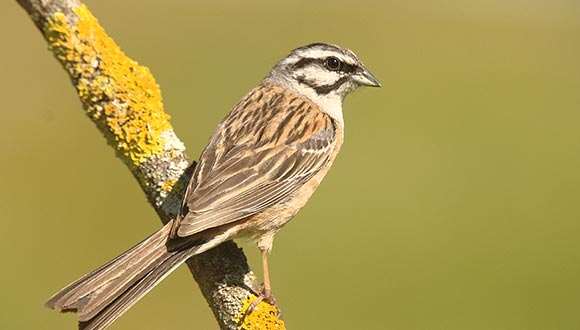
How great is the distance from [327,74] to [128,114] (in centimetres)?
202

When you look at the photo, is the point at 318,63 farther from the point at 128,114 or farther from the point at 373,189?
the point at 373,189

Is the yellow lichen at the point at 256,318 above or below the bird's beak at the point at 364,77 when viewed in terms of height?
below

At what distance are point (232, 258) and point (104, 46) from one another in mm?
1458

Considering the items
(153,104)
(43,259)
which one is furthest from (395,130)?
(153,104)

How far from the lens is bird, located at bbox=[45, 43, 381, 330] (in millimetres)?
5199

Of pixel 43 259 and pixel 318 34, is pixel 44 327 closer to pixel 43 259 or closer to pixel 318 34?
pixel 43 259

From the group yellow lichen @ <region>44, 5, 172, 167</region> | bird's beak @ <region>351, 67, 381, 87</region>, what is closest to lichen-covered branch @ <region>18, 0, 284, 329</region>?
yellow lichen @ <region>44, 5, 172, 167</region>

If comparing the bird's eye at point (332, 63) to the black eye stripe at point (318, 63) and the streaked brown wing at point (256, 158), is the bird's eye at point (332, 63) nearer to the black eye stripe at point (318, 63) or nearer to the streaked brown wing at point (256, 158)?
the black eye stripe at point (318, 63)

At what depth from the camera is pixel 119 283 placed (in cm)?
520

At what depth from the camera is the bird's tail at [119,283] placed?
5.04 m

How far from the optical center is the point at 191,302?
13898 millimetres

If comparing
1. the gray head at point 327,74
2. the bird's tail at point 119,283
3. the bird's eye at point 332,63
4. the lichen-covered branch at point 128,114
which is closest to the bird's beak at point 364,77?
the gray head at point 327,74

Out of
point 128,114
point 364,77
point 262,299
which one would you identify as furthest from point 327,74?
A: point 262,299

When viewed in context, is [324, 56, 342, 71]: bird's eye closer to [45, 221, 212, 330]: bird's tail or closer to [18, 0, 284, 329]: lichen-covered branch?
[18, 0, 284, 329]: lichen-covered branch
